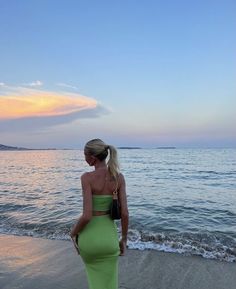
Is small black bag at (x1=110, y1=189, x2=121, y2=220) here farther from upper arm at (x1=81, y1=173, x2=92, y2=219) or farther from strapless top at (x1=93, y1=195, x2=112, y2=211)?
upper arm at (x1=81, y1=173, x2=92, y2=219)

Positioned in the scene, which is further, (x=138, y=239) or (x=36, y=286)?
(x=138, y=239)

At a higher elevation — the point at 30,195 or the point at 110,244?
the point at 110,244

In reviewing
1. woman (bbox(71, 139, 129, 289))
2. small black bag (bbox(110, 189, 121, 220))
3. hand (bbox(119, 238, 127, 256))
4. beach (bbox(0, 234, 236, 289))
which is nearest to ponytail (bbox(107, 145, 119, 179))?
woman (bbox(71, 139, 129, 289))

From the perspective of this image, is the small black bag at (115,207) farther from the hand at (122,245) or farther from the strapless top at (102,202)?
the hand at (122,245)

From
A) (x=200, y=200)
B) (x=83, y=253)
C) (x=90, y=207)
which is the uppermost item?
(x=90, y=207)

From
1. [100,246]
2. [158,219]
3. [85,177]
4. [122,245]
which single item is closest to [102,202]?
[85,177]

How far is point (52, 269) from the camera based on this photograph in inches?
253

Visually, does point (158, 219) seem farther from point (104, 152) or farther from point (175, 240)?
point (104, 152)

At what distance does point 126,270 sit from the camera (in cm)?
646

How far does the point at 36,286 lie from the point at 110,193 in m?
2.96

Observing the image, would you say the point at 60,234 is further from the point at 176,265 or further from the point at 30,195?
the point at 30,195

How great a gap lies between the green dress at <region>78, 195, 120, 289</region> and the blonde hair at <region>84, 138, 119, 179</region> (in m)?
0.28

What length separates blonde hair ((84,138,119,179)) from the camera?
3553mm

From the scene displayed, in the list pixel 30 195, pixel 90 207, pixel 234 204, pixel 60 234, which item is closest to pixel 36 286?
pixel 90 207
